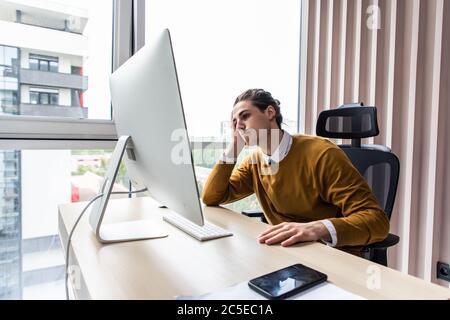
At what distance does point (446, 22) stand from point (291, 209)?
1.36 meters

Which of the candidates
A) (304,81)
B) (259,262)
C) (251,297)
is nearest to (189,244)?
(259,262)

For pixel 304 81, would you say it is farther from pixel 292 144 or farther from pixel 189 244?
pixel 189 244

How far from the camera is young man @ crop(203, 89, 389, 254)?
3.11 ft

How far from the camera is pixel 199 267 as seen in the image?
717 millimetres

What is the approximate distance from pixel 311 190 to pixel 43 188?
1376mm

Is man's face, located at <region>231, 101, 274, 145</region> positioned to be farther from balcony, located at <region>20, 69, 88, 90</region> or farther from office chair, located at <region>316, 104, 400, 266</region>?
balcony, located at <region>20, 69, 88, 90</region>

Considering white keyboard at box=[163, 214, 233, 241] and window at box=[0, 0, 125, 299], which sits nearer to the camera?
white keyboard at box=[163, 214, 233, 241]

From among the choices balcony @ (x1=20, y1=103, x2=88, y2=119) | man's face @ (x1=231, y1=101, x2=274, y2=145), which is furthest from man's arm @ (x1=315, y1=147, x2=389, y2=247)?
balcony @ (x1=20, y1=103, x2=88, y2=119)

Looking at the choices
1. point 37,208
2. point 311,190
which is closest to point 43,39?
point 37,208

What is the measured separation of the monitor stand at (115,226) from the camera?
877 millimetres

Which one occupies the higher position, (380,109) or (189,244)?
(380,109)

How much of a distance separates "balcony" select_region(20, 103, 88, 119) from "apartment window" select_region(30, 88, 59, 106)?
20mm

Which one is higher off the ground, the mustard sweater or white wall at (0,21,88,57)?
white wall at (0,21,88,57)
